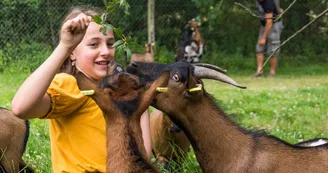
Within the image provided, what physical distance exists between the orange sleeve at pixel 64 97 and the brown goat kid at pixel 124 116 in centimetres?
52

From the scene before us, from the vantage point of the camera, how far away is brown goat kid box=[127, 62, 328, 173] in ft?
14.4

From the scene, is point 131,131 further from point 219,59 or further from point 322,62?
point 322,62

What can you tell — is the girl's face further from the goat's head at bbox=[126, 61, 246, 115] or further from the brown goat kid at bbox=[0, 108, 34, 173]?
the brown goat kid at bbox=[0, 108, 34, 173]

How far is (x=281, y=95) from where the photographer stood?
35.0ft

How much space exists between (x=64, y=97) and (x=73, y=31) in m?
0.52

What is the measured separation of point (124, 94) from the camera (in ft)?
10.4

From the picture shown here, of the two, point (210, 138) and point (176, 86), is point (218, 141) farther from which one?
point (176, 86)

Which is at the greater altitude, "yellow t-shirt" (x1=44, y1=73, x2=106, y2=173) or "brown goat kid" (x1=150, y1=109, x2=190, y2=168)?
"yellow t-shirt" (x1=44, y1=73, x2=106, y2=173)

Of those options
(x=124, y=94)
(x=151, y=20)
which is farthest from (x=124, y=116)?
(x=151, y=20)

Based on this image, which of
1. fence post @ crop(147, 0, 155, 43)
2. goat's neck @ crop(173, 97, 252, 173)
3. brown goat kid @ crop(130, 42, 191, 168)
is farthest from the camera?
fence post @ crop(147, 0, 155, 43)

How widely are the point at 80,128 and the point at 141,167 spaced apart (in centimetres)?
105

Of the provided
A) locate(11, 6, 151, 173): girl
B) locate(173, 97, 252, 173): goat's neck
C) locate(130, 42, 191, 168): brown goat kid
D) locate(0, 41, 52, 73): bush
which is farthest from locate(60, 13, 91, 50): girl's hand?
locate(0, 41, 52, 73): bush

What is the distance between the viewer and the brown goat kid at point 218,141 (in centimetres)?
439

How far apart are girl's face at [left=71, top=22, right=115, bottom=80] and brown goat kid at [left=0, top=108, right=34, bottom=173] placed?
3.98 feet
